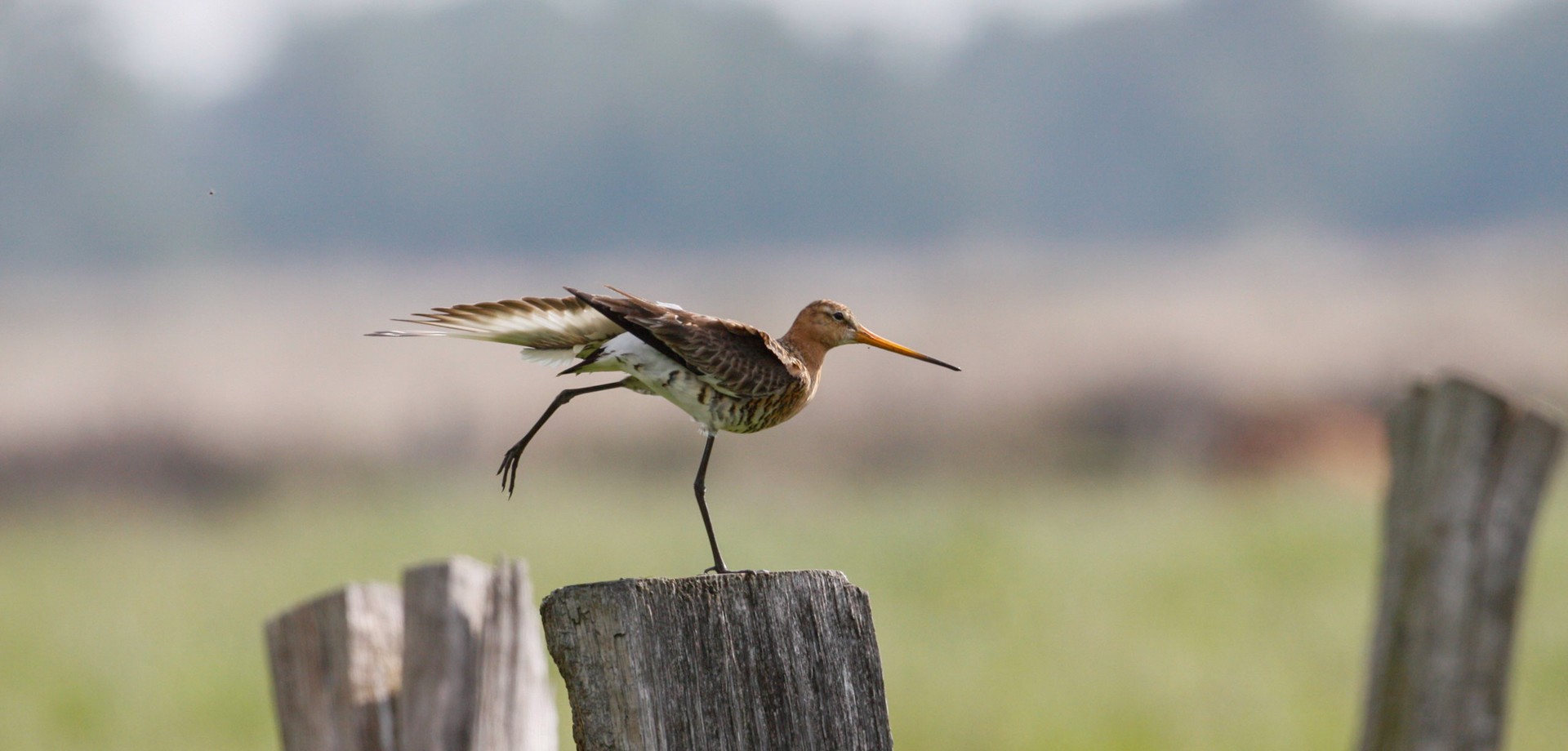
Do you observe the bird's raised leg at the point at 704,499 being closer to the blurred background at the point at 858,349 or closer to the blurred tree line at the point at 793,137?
the blurred background at the point at 858,349

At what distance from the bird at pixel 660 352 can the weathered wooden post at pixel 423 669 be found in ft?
2.12

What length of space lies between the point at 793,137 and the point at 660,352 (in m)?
151

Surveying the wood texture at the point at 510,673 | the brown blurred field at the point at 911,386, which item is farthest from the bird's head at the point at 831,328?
the brown blurred field at the point at 911,386

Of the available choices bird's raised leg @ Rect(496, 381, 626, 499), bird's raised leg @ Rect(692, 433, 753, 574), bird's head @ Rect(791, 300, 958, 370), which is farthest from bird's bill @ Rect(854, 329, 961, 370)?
bird's raised leg @ Rect(496, 381, 626, 499)

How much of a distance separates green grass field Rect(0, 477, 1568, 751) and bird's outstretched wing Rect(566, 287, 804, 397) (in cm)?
589

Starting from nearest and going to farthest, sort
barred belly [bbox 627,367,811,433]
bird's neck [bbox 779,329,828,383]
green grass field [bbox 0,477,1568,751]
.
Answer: barred belly [bbox 627,367,811,433]
bird's neck [bbox 779,329,828,383]
green grass field [bbox 0,477,1568,751]

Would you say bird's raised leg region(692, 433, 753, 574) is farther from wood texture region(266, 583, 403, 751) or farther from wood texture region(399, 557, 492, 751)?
wood texture region(266, 583, 403, 751)

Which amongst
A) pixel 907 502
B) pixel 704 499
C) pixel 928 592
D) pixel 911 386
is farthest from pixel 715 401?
pixel 911 386

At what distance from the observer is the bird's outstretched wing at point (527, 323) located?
4.01m

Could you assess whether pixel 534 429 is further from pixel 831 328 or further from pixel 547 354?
pixel 831 328

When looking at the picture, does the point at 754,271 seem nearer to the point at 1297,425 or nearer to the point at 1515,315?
the point at 1515,315

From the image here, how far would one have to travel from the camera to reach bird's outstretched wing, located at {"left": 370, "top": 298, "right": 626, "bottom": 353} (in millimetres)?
4008

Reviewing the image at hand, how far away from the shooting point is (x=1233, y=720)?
501 inches

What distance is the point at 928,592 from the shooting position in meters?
17.9
